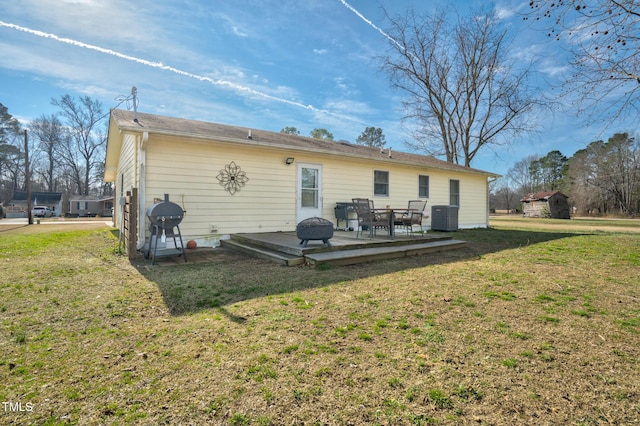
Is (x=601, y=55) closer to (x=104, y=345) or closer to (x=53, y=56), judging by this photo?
(x=104, y=345)

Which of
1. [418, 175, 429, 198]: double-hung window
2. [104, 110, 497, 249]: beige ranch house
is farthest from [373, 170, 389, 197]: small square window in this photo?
[418, 175, 429, 198]: double-hung window

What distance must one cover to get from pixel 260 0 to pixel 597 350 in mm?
10431

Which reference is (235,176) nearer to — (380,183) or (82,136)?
(380,183)

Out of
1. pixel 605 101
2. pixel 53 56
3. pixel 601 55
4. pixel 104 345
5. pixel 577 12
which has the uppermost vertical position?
pixel 53 56

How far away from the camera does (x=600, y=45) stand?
481 centimetres

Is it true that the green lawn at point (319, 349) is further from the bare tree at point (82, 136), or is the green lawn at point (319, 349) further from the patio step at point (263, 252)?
the bare tree at point (82, 136)

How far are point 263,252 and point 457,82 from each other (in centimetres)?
1948

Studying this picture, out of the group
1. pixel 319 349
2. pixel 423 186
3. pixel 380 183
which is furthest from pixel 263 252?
pixel 423 186

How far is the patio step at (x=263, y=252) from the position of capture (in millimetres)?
5129

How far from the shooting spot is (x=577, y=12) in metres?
4.47

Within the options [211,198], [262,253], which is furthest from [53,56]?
[262,253]

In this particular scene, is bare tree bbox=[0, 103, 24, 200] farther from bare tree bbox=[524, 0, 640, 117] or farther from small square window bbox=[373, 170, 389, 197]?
bare tree bbox=[524, 0, 640, 117]

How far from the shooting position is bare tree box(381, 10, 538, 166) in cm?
1777

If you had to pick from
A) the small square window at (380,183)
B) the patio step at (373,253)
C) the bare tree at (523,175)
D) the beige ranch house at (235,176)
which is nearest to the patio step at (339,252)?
the patio step at (373,253)
